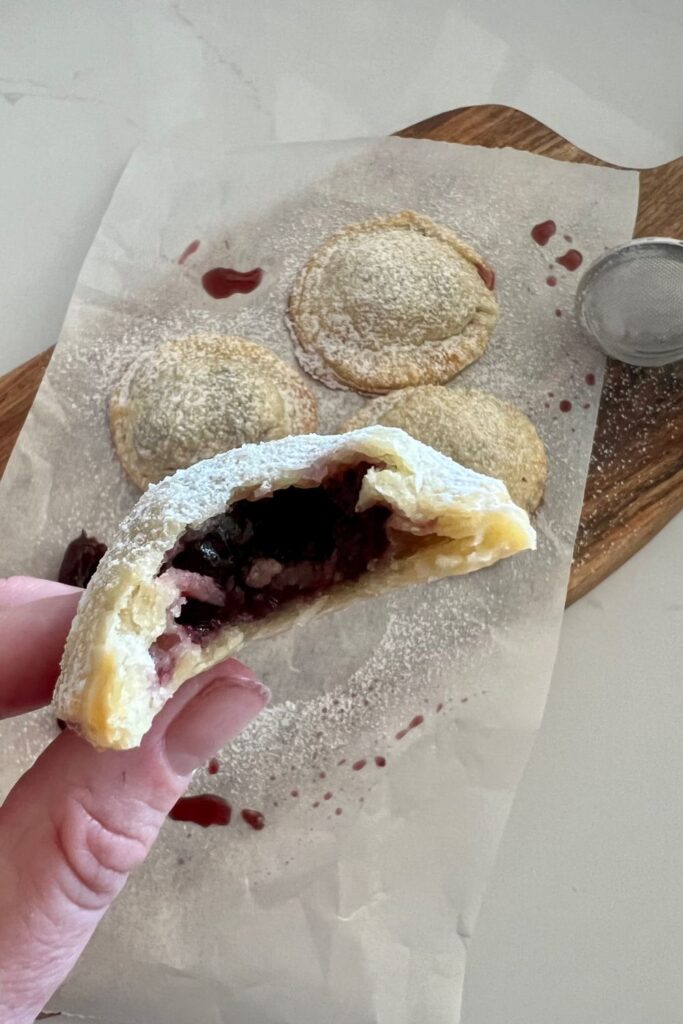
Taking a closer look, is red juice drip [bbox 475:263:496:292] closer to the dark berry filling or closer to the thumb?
the dark berry filling

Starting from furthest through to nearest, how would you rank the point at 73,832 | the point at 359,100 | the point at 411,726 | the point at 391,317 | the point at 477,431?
the point at 359,100 → the point at 391,317 → the point at 477,431 → the point at 411,726 → the point at 73,832

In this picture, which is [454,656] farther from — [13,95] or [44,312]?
[13,95]

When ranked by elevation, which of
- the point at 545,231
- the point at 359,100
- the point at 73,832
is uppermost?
the point at 359,100

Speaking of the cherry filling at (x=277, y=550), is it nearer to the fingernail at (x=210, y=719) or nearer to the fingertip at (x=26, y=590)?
the fingernail at (x=210, y=719)

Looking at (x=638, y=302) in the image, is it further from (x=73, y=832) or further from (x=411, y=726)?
(x=73, y=832)

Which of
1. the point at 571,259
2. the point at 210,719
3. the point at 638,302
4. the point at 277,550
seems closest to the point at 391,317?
the point at 571,259

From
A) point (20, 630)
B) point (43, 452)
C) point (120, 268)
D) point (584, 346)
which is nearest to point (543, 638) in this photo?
point (584, 346)

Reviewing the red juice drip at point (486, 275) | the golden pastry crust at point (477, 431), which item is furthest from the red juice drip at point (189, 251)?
the red juice drip at point (486, 275)

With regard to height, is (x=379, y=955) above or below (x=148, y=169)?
below
